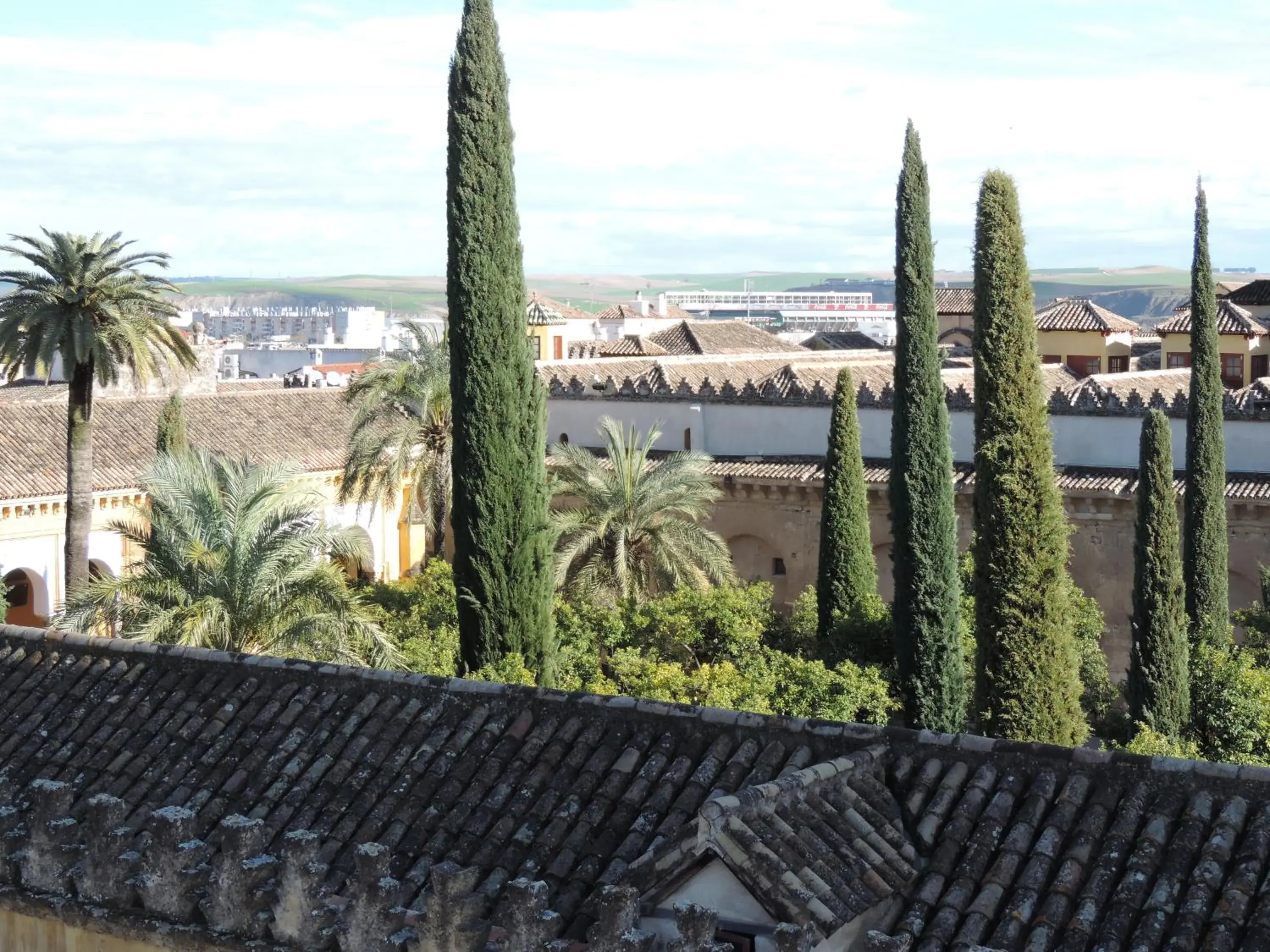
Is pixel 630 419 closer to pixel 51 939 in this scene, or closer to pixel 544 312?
pixel 544 312

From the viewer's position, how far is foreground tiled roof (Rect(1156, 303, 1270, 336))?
136 ft

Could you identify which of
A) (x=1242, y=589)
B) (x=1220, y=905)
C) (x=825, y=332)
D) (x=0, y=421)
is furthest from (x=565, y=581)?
(x=825, y=332)

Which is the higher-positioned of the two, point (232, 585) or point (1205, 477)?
point (1205, 477)

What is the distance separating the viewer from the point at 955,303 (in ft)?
209

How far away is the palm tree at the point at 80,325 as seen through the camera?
2270cm

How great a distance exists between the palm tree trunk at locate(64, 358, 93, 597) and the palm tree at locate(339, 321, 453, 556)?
3763 millimetres

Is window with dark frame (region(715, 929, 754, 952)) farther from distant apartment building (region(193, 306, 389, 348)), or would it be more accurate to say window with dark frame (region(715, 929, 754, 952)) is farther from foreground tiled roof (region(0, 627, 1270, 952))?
distant apartment building (region(193, 306, 389, 348))

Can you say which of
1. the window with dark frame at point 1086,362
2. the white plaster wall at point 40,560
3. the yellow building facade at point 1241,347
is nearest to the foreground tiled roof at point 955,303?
the window with dark frame at point 1086,362

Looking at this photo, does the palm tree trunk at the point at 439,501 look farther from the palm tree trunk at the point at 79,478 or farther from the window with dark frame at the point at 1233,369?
the window with dark frame at the point at 1233,369

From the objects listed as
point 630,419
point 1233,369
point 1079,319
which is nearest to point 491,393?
point 630,419

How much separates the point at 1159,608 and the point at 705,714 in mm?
12302

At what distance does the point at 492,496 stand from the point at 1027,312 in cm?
579

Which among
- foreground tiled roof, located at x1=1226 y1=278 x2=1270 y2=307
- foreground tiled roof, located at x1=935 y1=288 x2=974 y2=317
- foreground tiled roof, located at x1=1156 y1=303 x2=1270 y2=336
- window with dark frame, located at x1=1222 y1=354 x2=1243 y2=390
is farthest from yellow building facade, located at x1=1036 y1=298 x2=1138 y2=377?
foreground tiled roof, located at x1=935 y1=288 x2=974 y2=317

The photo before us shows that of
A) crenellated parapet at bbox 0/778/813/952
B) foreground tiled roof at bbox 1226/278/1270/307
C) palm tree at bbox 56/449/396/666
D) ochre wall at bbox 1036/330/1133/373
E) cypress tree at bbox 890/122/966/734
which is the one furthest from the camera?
ochre wall at bbox 1036/330/1133/373
